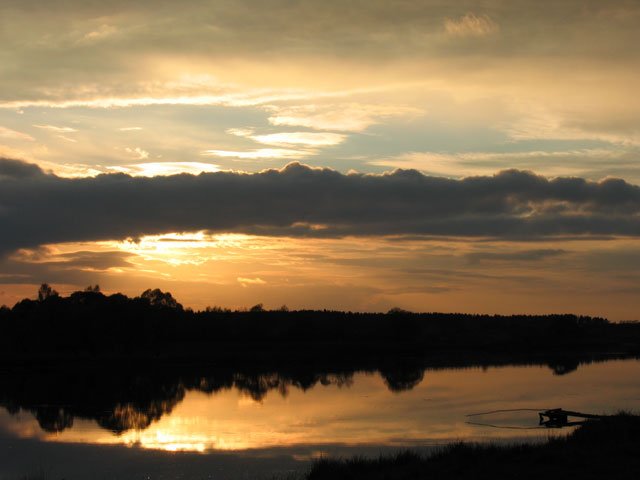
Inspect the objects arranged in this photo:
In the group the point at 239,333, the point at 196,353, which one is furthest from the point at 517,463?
the point at 239,333

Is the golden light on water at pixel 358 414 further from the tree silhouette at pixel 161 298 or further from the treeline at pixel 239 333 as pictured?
the tree silhouette at pixel 161 298

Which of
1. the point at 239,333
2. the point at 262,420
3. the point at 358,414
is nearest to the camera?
the point at 262,420

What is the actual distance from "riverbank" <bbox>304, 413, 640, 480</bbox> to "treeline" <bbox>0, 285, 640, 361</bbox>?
217ft

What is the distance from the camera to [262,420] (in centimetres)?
3550

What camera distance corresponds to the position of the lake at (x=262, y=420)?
2517 centimetres

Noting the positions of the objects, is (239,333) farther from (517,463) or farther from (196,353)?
(517,463)

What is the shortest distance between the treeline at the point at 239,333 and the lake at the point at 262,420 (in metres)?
22.2

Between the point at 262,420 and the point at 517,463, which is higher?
the point at 517,463

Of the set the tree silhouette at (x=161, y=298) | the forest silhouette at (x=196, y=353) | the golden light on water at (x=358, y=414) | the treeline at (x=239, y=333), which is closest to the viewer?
the golden light on water at (x=358, y=414)

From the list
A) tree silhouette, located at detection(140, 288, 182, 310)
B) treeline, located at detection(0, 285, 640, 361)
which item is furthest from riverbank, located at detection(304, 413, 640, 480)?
tree silhouette, located at detection(140, 288, 182, 310)

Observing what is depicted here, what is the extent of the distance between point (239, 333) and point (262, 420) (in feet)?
292

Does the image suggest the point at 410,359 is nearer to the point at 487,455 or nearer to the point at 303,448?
A: the point at 303,448

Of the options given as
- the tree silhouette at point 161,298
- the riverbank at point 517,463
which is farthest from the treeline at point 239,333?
the riverbank at point 517,463

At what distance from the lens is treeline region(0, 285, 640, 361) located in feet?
271
